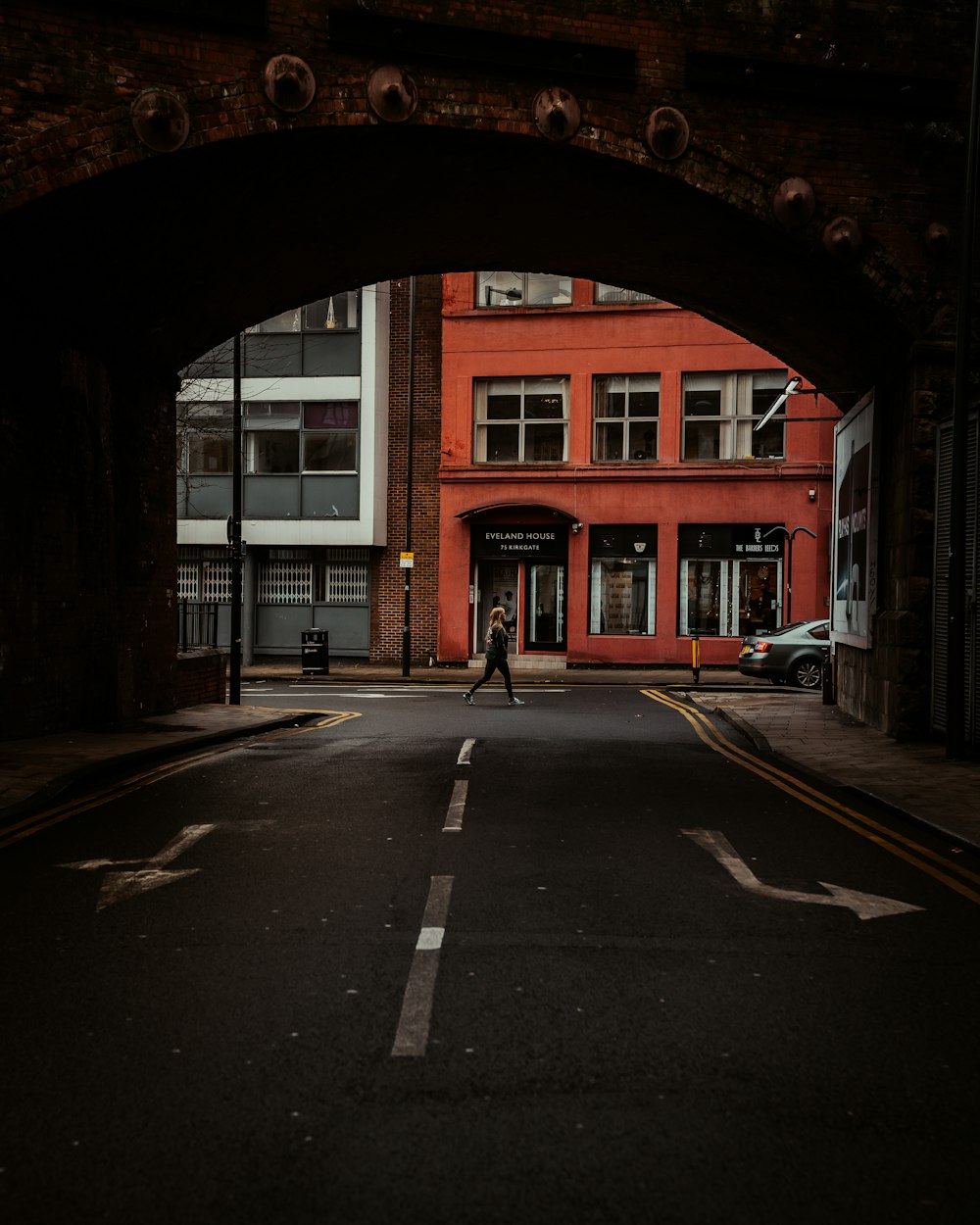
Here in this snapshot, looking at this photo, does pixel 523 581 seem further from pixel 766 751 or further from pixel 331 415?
pixel 766 751

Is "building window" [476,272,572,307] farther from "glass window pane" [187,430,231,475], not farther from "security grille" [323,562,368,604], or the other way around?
"glass window pane" [187,430,231,475]

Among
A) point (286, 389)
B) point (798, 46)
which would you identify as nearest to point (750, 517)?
point (286, 389)

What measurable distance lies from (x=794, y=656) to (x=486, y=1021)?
2250 cm

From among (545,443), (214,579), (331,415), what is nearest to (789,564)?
(545,443)

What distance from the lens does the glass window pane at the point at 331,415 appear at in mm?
34125

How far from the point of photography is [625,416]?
33125mm

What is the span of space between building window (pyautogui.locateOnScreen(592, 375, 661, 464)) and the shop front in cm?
262

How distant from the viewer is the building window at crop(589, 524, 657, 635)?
108 ft

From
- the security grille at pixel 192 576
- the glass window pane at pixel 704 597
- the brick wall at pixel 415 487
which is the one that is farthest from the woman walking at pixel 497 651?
the security grille at pixel 192 576

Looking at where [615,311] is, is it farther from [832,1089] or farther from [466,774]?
[832,1089]

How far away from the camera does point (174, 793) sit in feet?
34.9

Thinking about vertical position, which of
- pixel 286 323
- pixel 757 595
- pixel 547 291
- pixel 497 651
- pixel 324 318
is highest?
pixel 547 291

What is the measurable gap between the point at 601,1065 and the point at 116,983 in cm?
220

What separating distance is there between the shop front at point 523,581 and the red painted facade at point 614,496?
4 centimetres
